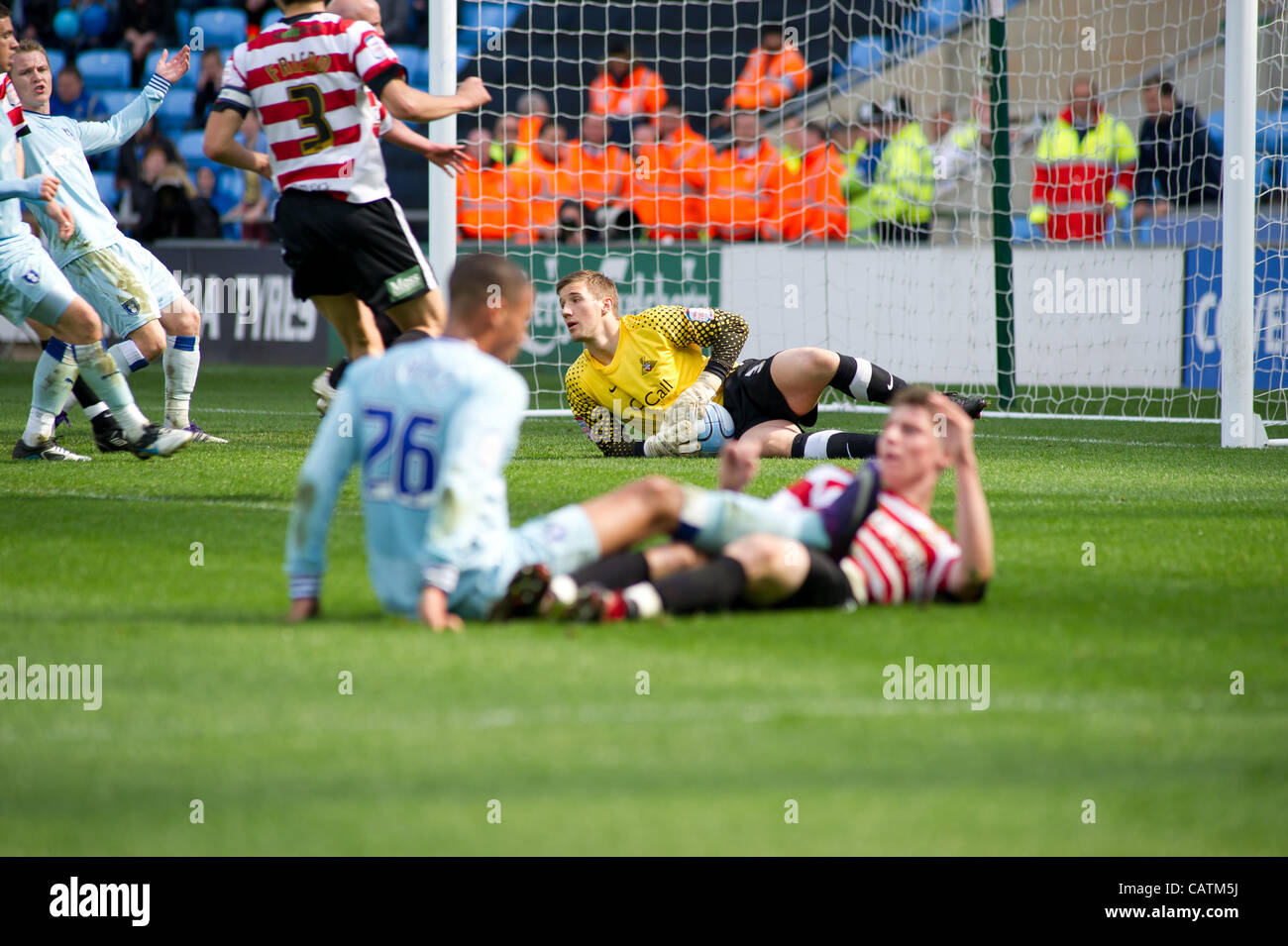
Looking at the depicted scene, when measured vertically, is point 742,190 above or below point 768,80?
Result: below

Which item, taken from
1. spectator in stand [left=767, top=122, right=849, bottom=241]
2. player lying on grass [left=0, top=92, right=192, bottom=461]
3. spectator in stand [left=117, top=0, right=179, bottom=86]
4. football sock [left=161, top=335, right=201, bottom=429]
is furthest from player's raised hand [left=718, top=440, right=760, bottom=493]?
spectator in stand [left=117, top=0, right=179, bottom=86]

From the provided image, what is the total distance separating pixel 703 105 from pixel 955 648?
14.2m

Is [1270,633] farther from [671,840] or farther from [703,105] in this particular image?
[703,105]

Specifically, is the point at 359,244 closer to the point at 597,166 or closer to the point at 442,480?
the point at 442,480

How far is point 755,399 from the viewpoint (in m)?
8.66

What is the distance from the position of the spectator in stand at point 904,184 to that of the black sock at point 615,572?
10.3 meters

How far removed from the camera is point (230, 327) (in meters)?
17.1

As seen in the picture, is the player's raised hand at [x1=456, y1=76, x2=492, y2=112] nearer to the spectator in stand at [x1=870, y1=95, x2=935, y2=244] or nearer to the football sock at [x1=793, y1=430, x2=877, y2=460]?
the football sock at [x1=793, y1=430, x2=877, y2=460]

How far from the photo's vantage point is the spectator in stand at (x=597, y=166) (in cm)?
1575

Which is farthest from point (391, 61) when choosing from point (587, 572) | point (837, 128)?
point (837, 128)

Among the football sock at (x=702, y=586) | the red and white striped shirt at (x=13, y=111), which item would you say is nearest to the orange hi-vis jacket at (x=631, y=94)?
the red and white striped shirt at (x=13, y=111)

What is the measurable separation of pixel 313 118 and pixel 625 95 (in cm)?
990

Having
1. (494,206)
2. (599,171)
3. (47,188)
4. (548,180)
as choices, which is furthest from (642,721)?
(494,206)

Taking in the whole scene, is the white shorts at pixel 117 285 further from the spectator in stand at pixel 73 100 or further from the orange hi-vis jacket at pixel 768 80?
the spectator in stand at pixel 73 100
